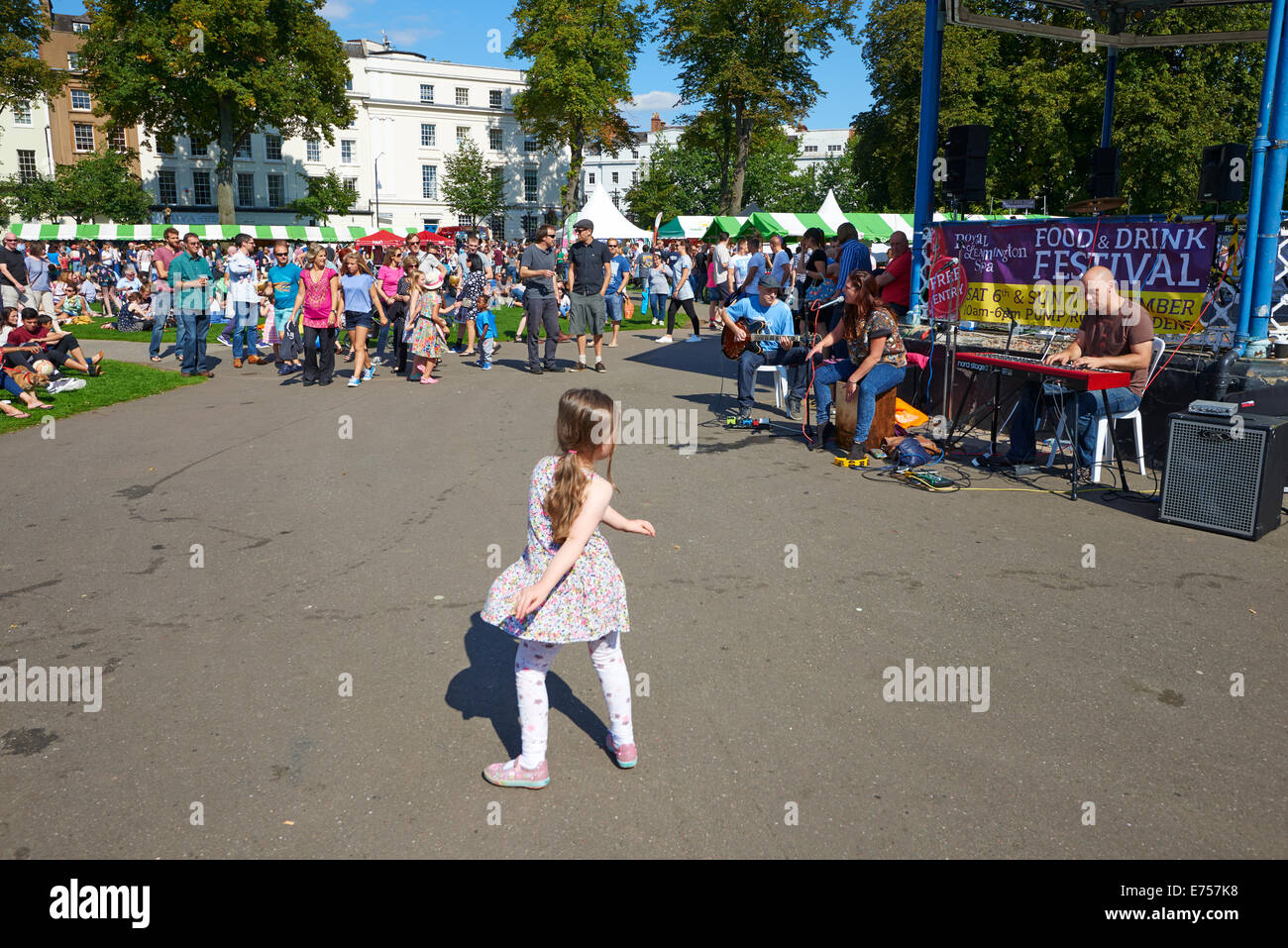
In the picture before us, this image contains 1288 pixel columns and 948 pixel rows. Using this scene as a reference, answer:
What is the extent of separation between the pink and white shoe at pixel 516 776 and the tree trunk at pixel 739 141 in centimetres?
4588

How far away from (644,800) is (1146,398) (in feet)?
23.9

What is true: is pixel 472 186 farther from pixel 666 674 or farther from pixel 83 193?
pixel 666 674

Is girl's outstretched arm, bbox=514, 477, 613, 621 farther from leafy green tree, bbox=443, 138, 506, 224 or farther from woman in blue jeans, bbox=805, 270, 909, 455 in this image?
leafy green tree, bbox=443, 138, 506, 224

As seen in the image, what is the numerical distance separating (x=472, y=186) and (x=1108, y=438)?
6982cm

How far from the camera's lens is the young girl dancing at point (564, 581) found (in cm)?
325

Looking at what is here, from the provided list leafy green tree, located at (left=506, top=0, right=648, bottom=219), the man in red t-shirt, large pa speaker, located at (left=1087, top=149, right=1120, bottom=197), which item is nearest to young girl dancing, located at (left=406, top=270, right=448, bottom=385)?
the man in red t-shirt

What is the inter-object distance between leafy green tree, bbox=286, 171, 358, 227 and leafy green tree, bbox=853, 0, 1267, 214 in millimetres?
39965

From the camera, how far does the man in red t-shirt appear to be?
1171 centimetres

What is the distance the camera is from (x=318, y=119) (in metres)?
47.3

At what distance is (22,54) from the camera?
36750 millimetres

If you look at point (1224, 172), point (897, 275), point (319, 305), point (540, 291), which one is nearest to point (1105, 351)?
point (1224, 172)

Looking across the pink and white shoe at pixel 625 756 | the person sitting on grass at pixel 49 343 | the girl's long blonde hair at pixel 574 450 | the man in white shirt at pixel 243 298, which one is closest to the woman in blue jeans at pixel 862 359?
the pink and white shoe at pixel 625 756

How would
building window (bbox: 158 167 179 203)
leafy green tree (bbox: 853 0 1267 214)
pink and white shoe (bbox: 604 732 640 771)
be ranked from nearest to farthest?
pink and white shoe (bbox: 604 732 640 771)
leafy green tree (bbox: 853 0 1267 214)
building window (bbox: 158 167 179 203)
